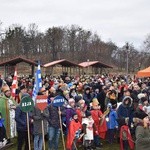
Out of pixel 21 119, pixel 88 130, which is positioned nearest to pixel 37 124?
pixel 21 119

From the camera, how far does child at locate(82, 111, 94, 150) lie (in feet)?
38.1

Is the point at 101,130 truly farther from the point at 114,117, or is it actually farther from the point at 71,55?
the point at 71,55

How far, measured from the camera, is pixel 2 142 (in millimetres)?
11062

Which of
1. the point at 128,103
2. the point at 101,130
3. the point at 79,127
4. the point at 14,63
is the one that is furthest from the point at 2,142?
the point at 14,63

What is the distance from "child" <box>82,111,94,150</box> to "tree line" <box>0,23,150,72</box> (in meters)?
63.2

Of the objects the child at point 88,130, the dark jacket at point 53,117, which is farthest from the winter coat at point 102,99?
the dark jacket at point 53,117

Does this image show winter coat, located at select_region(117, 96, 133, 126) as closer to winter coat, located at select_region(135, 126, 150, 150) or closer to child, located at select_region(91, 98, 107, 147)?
child, located at select_region(91, 98, 107, 147)

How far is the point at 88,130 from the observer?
38.4ft

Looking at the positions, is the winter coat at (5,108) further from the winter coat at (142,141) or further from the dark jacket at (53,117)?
the winter coat at (142,141)

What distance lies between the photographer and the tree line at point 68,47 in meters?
76.8

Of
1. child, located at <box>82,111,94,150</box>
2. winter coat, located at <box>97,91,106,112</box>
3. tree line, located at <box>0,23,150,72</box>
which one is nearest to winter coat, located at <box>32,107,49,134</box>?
child, located at <box>82,111,94,150</box>

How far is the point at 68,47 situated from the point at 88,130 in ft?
231

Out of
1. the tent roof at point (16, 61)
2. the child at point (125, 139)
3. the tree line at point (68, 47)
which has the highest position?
the tree line at point (68, 47)

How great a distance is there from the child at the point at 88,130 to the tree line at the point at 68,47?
207 feet
